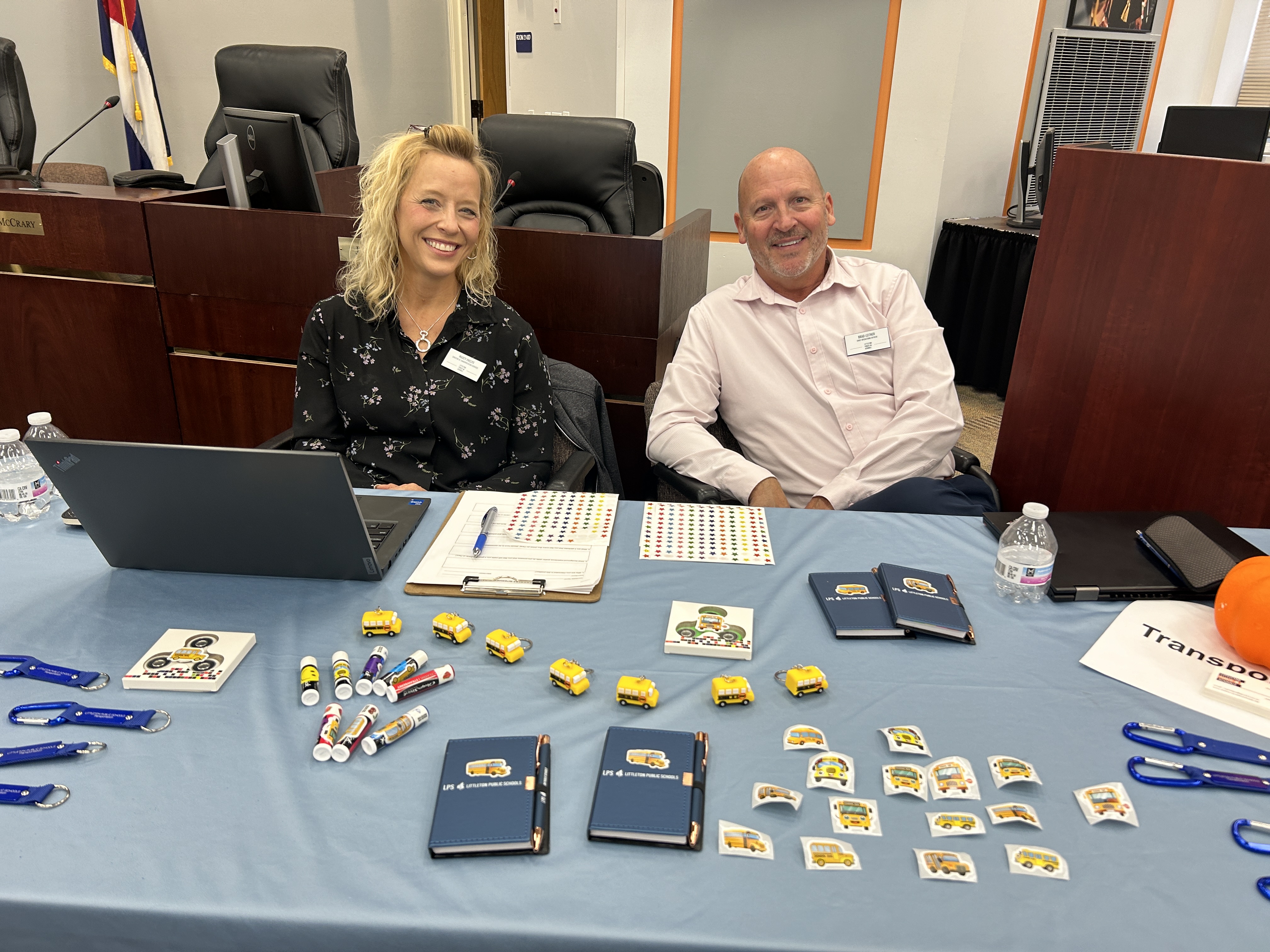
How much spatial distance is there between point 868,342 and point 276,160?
68.2 inches

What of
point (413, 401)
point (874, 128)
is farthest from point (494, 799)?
point (874, 128)

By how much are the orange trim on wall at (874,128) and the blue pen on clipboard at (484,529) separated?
365cm

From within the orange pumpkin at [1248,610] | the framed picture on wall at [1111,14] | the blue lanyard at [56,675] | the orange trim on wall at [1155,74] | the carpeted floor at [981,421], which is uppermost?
the framed picture on wall at [1111,14]

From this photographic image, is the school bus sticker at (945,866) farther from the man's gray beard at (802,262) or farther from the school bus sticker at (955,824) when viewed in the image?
the man's gray beard at (802,262)

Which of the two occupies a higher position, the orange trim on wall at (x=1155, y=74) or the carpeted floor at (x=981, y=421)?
the orange trim on wall at (x=1155, y=74)

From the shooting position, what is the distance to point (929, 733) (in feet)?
3.00

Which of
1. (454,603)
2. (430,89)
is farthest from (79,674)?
(430,89)

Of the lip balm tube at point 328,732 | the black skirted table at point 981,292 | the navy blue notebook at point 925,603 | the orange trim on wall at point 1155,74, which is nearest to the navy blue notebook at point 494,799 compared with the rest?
the lip balm tube at point 328,732

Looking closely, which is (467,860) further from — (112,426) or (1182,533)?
(112,426)

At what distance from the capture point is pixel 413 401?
1.82 m

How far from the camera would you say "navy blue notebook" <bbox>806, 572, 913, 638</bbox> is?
1082mm

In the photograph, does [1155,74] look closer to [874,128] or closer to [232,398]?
[874,128]

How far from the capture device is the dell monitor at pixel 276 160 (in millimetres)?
2387

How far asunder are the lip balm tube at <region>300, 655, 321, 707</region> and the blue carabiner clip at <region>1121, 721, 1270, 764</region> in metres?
0.89
